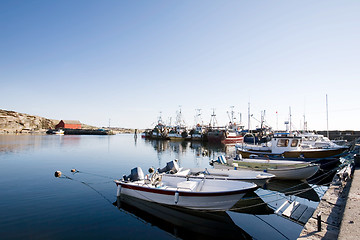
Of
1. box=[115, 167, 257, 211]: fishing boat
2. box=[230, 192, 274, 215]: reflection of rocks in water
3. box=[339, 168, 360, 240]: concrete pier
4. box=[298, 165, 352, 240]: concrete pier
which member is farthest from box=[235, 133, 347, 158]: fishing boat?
box=[339, 168, 360, 240]: concrete pier

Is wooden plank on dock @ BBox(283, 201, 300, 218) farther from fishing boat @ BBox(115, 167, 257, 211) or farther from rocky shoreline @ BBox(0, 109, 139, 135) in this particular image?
rocky shoreline @ BBox(0, 109, 139, 135)

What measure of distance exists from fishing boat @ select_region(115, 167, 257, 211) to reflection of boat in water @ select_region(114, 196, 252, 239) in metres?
0.40

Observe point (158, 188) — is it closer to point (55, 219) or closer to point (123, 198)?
point (123, 198)

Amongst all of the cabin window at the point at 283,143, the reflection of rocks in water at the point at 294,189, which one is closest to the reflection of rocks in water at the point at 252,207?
the reflection of rocks in water at the point at 294,189

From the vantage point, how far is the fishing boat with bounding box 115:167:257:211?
10.6 m

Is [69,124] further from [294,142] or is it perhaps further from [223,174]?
[223,174]

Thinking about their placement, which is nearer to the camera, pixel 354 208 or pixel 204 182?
pixel 354 208

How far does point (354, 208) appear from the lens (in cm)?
716

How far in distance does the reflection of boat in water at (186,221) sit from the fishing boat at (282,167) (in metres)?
7.37

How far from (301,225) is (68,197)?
14.5 meters

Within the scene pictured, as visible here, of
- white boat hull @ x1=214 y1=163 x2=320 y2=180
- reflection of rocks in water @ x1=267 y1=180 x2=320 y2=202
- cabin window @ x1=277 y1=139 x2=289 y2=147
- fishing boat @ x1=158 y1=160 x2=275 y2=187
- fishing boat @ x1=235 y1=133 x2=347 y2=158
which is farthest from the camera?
cabin window @ x1=277 y1=139 x2=289 y2=147

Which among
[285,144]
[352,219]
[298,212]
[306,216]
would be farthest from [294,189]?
[352,219]

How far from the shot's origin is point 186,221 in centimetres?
1045

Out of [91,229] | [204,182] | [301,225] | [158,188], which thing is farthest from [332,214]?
[91,229]
